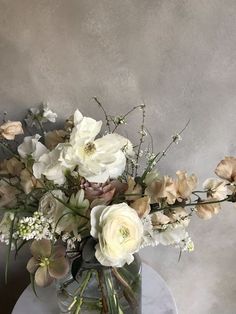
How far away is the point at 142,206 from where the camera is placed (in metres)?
0.91

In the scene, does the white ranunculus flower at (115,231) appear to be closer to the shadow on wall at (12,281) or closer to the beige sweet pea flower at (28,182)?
the beige sweet pea flower at (28,182)

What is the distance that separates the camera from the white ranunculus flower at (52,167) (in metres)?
0.88

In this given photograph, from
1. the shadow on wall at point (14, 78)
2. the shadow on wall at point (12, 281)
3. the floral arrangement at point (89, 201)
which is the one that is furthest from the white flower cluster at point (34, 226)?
the shadow on wall at point (12, 281)

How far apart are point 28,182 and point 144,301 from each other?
0.47 meters

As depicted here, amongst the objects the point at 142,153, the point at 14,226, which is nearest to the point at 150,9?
the point at 142,153

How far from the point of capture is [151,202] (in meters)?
0.95

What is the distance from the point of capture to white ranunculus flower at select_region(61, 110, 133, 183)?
86 cm

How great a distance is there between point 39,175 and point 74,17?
384 millimetres

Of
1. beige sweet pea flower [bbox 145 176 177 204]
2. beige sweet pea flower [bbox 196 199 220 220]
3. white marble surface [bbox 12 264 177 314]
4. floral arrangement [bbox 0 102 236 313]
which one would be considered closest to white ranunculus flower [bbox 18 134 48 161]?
floral arrangement [bbox 0 102 236 313]

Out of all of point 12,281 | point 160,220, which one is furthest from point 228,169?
point 12,281

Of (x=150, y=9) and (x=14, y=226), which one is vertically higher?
(x=150, y=9)

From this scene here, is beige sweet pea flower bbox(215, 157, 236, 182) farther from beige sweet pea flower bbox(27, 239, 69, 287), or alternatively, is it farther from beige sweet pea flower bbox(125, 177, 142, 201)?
beige sweet pea flower bbox(27, 239, 69, 287)

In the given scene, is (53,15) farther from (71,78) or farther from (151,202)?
(151,202)

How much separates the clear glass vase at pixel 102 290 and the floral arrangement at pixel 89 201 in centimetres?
2
